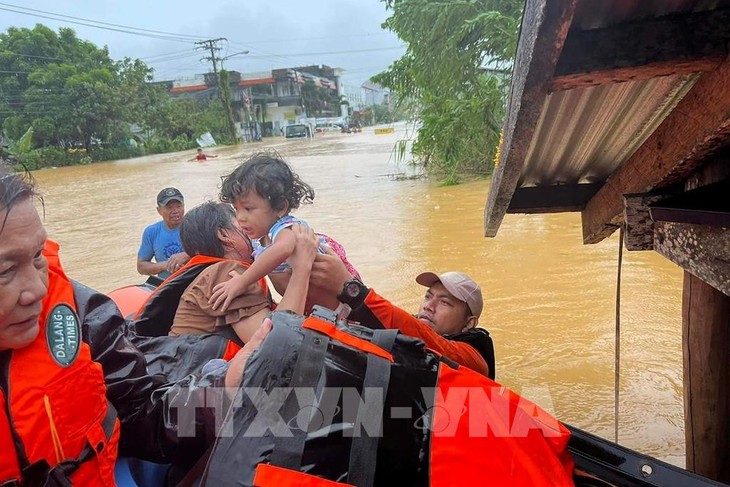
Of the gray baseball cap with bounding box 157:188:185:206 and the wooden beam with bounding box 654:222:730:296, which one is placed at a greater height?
the wooden beam with bounding box 654:222:730:296

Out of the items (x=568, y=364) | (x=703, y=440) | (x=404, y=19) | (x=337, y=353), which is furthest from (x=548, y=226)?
(x=337, y=353)

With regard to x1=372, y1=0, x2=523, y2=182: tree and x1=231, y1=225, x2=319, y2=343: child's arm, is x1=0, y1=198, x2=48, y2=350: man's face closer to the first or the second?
x1=231, y1=225, x2=319, y2=343: child's arm

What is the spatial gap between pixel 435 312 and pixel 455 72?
11060 mm

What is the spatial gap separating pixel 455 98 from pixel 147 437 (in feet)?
41.3

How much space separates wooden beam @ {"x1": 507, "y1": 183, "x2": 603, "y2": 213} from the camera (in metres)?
2.86

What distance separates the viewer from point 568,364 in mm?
4715

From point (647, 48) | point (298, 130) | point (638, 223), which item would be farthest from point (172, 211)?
point (298, 130)

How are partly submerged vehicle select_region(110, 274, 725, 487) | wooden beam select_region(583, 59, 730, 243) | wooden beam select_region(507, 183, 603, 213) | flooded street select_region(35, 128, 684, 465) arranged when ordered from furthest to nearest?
flooded street select_region(35, 128, 684, 465)
wooden beam select_region(507, 183, 603, 213)
partly submerged vehicle select_region(110, 274, 725, 487)
wooden beam select_region(583, 59, 730, 243)

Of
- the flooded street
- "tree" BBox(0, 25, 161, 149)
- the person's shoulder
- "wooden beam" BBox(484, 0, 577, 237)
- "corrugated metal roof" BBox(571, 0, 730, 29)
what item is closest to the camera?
A: "wooden beam" BBox(484, 0, 577, 237)

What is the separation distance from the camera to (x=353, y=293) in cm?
212

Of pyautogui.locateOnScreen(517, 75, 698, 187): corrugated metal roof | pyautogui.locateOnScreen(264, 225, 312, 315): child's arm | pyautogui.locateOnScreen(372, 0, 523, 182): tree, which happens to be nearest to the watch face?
pyautogui.locateOnScreen(264, 225, 312, 315): child's arm

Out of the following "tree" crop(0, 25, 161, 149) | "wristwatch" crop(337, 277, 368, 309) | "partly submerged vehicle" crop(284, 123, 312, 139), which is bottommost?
"partly submerged vehicle" crop(284, 123, 312, 139)

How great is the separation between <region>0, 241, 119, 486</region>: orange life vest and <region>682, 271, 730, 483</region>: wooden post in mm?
2057

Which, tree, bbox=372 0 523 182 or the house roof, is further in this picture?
tree, bbox=372 0 523 182
